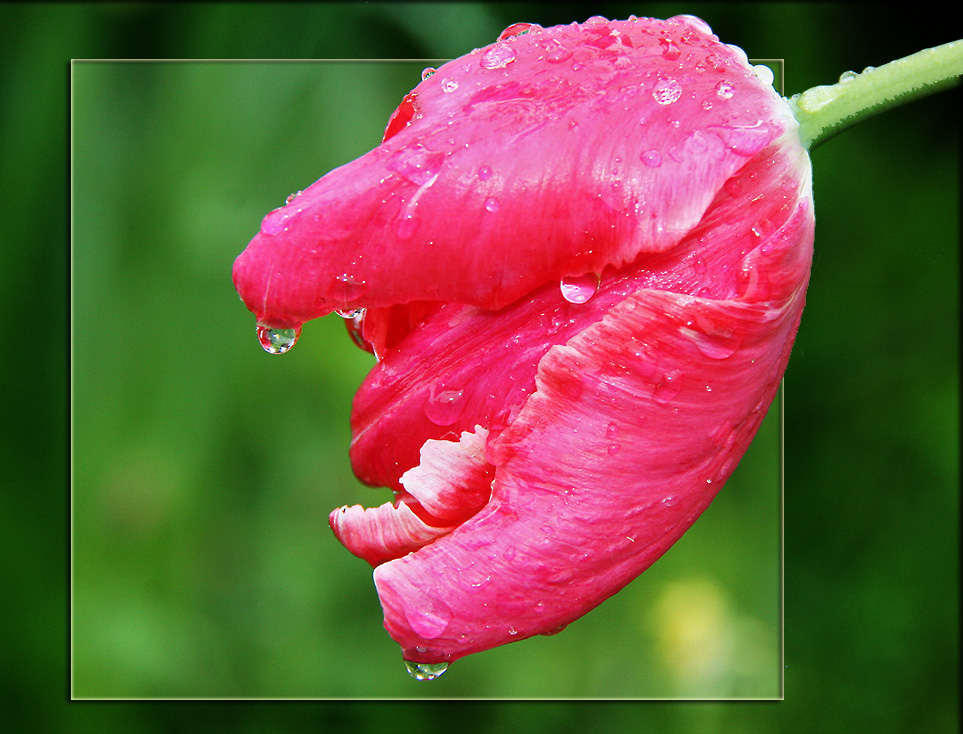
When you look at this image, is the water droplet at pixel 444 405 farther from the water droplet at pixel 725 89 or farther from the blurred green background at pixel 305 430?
the blurred green background at pixel 305 430

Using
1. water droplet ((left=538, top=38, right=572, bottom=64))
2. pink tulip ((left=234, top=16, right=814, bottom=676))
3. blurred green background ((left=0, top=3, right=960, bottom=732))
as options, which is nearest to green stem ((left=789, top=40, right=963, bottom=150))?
pink tulip ((left=234, top=16, right=814, bottom=676))

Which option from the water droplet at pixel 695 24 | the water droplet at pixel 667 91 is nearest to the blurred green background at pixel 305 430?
the water droplet at pixel 695 24

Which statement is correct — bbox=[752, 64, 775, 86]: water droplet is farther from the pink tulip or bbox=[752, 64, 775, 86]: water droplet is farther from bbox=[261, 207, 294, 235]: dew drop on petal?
bbox=[261, 207, 294, 235]: dew drop on petal

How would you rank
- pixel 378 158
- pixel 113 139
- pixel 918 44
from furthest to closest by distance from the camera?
pixel 113 139 < pixel 918 44 < pixel 378 158

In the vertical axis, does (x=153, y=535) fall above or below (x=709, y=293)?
below

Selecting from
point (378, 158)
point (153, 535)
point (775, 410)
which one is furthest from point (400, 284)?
point (153, 535)

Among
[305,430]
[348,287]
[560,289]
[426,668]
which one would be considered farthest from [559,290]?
[305,430]

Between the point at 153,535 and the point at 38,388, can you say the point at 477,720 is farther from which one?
the point at 38,388
